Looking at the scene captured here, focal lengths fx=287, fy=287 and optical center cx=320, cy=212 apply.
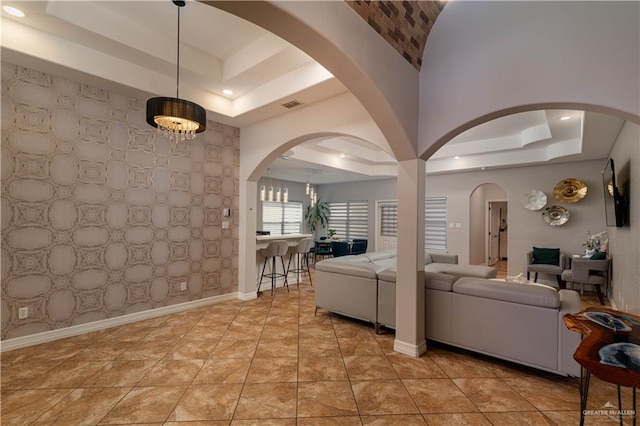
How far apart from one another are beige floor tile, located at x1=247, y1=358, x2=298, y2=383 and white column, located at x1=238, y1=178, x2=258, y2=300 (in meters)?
2.19

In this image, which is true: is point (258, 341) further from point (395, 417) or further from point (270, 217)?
point (270, 217)

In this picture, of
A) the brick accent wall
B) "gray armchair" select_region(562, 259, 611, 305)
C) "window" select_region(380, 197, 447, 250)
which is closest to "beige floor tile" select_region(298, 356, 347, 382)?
the brick accent wall

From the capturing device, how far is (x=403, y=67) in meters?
2.70

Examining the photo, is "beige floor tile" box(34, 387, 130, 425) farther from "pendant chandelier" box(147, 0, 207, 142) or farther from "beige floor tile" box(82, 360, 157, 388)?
"pendant chandelier" box(147, 0, 207, 142)

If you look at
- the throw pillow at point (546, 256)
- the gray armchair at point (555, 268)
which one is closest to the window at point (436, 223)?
the throw pillow at point (546, 256)

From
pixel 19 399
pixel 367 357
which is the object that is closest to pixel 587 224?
pixel 367 357

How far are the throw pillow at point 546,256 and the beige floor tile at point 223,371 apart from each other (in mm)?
6304

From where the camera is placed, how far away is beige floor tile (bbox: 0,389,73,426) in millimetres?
1988

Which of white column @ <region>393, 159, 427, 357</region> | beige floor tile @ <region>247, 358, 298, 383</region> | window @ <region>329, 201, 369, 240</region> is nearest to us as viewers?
beige floor tile @ <region>247, 358, 298, 383</region>

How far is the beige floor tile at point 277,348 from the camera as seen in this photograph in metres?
2.93

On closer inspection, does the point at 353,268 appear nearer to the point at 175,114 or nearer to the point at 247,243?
the point at 247,243

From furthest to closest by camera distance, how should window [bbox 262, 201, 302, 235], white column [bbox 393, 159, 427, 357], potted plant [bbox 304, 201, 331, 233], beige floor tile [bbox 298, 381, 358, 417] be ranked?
potted plant [bbox 304, 201, 331, 233] → window [bbox 262, 201, 302, 235] → white column [bbox 393, 159, 427, 357] → beige floor tile [bbox 298, 381, 358, 417]

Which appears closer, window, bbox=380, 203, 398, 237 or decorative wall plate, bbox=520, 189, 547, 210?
decorative wall plate, bbox=520, 189, 547, 210

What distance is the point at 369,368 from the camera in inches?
106
